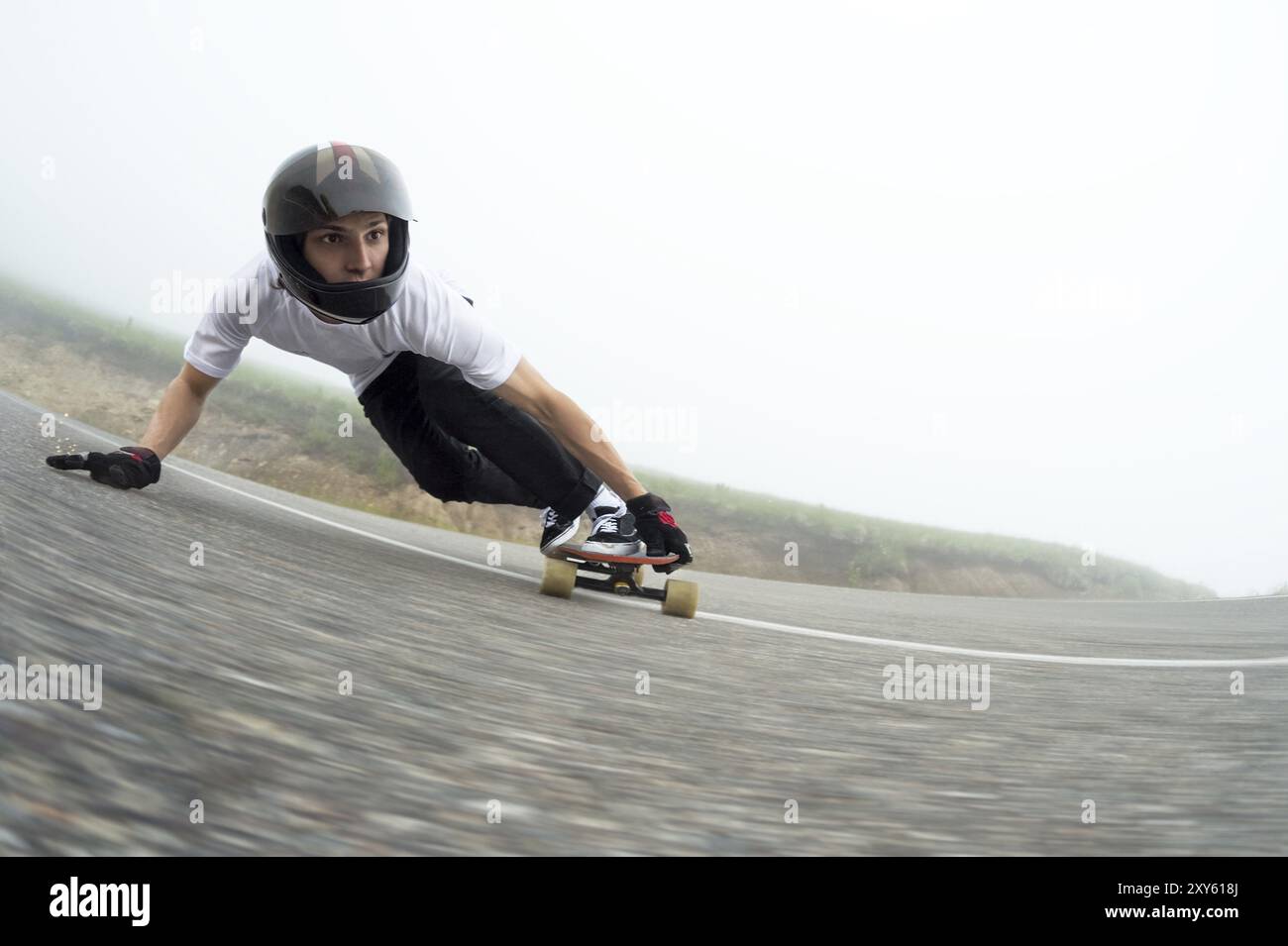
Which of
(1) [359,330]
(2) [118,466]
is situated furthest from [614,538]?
(2) [118,466]

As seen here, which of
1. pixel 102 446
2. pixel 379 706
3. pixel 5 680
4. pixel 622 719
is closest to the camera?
pixel 5 680

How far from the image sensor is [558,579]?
2.95 meters

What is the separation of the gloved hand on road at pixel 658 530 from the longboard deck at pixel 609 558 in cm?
2

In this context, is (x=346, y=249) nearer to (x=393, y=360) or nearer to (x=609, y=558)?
(x=393, y=360)

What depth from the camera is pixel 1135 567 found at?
30984 mm

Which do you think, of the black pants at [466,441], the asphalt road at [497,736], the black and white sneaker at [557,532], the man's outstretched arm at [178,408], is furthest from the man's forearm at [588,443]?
the man's outstretched arm at [178,408]

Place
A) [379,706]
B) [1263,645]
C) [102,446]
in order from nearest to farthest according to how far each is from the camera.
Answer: [379,706]
[1263,645]
[102,446]

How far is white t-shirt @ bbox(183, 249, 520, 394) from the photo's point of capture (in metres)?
3.03

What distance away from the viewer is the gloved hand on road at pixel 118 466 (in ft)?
8.87

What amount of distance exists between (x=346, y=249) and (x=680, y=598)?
1903 millimetres
